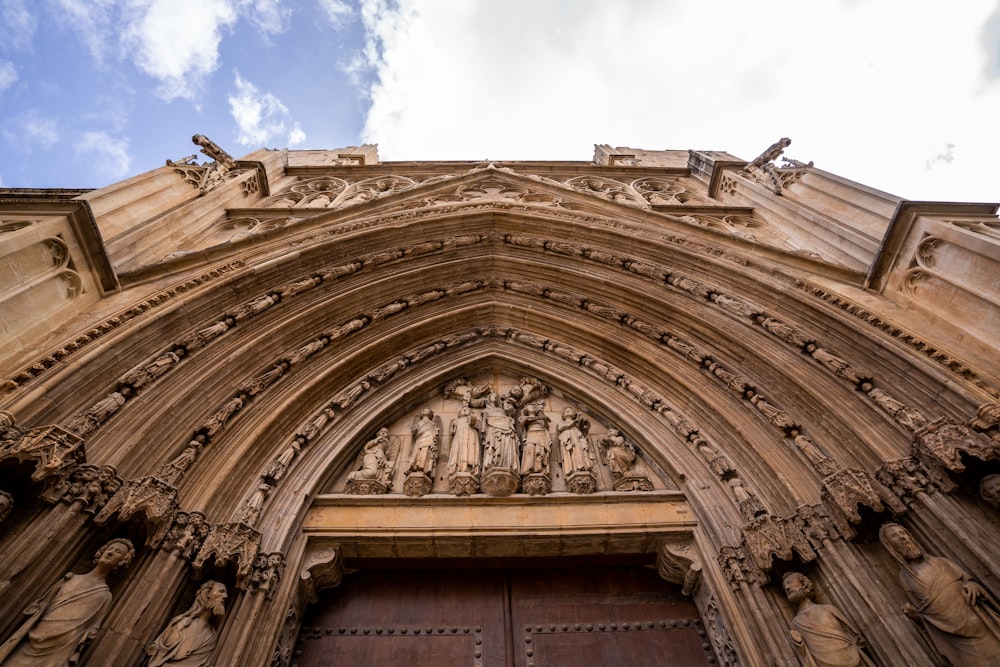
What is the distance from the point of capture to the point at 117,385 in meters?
4.02

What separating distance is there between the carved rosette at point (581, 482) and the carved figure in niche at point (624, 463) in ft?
0.92

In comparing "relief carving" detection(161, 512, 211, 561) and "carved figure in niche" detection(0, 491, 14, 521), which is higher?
"relief carving" detection(161, 512, 211, 561)

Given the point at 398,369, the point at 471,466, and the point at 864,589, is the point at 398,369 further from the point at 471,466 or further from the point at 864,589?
the point at 864,589

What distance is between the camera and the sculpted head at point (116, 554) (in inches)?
126

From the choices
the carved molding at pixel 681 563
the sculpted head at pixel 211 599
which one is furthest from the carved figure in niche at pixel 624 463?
the sculpted head at pixel 211 599

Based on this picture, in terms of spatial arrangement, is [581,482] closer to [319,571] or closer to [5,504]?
[319,571]

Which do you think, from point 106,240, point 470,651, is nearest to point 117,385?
point 106,240

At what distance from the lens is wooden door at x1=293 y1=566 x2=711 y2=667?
13.0ft

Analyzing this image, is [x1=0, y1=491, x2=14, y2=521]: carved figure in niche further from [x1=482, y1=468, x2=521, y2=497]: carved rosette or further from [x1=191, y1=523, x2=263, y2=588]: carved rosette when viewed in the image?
[x1=482, y1=468, x2=521, y2=497]: carved rosette

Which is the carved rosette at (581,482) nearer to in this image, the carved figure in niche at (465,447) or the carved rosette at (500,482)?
the carved rosette at (500,482)

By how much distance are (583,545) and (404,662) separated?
175cm

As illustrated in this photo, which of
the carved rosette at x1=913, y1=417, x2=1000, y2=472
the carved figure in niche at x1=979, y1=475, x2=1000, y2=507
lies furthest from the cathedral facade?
the carved figure in niche at x1=979, y1=475, x2=1000, y2=507

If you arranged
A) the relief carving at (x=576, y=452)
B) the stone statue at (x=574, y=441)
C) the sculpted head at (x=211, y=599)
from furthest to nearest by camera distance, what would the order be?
the stone statue at (x=574, y=441), the relief carving at (x=576, y=452), the sculpted head at (x=211, y=599)

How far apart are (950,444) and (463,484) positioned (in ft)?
12.1
